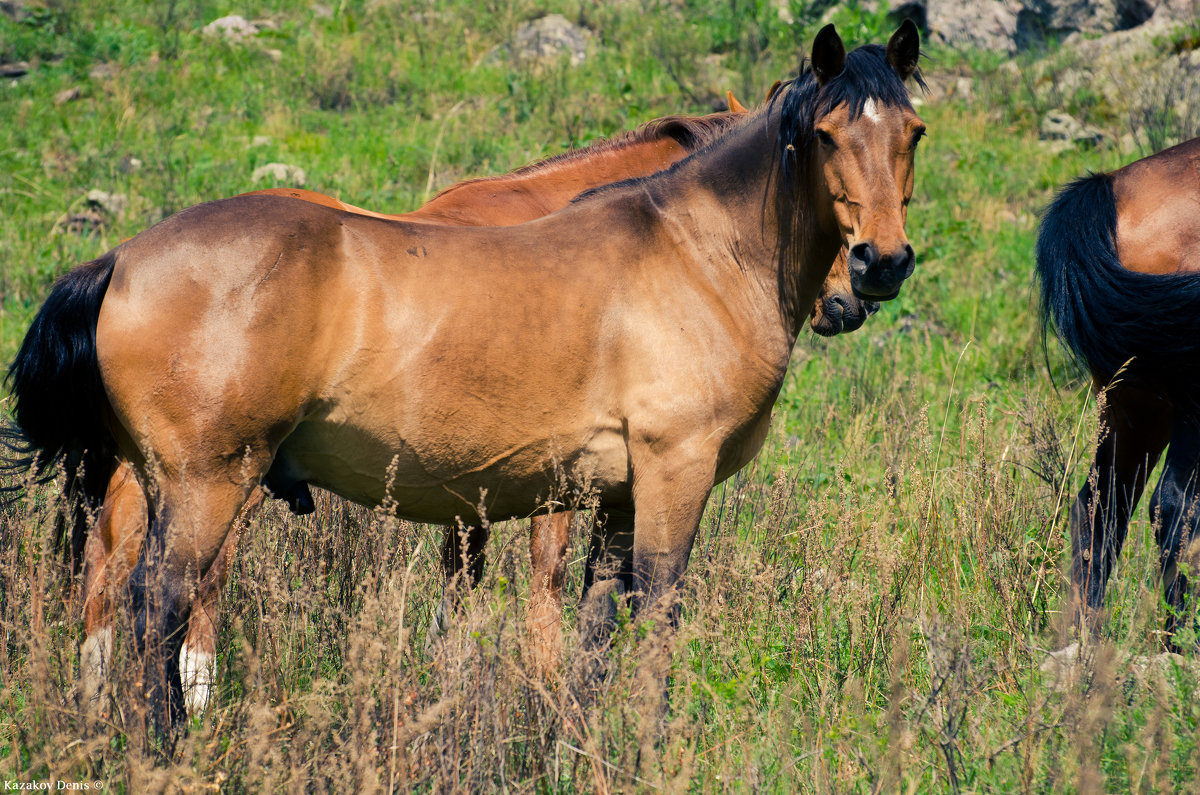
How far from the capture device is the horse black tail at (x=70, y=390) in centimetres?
276

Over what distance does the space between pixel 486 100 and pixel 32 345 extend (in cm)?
927

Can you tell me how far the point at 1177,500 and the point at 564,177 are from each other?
2.97 m

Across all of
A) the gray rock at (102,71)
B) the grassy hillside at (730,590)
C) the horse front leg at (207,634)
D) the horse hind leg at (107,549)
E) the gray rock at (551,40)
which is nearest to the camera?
the grassy hillside at (730,590)

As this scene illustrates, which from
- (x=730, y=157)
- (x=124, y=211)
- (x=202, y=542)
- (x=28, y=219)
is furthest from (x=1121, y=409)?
(x=28, y=219)

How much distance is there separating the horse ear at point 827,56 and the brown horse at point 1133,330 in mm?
1677

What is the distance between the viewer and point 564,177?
4.61 metres

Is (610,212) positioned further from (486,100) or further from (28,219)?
(486,100)

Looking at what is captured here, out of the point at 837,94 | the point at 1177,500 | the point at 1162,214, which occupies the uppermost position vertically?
the point at 837,94

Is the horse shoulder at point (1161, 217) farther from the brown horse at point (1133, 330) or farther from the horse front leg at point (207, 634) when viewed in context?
the horse front leg at point (207, 634)

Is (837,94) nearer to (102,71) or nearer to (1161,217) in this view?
(1161,217)

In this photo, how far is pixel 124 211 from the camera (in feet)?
27.5

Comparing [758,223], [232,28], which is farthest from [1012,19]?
[758,223]

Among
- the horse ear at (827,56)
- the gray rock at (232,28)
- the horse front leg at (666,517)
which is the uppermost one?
the gray rock at (232,28)

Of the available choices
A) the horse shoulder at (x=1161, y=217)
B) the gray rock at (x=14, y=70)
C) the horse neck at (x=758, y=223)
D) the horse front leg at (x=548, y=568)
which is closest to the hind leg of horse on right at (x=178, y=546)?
the horse front leg at (x=548, y=568)
